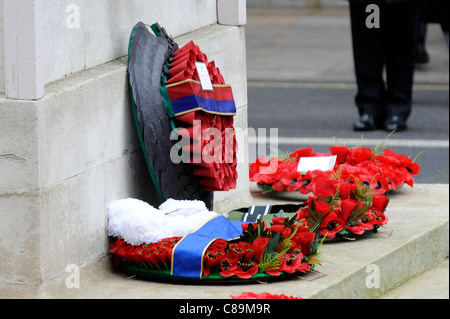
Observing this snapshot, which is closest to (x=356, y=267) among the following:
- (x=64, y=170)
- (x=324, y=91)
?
(x=64, y=170)

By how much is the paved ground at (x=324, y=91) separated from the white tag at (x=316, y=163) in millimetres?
858

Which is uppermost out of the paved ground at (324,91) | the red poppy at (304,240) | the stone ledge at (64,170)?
the stone ledge at (64,170)

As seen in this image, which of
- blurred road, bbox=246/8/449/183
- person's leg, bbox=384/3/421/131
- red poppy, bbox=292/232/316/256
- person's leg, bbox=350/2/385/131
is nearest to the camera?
red poppy, bbox=292/232/316/256

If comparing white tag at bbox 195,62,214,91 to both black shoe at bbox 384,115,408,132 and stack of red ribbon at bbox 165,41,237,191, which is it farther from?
black shoe at bbox 384,115,408,132

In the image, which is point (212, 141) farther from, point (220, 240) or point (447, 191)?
point (447, 191)

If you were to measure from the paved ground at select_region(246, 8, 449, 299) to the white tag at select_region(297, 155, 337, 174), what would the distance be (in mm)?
858

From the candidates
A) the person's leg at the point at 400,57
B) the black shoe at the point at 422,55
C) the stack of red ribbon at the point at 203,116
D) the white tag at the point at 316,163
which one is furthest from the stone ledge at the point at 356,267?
the black shoe at the point at 422,55

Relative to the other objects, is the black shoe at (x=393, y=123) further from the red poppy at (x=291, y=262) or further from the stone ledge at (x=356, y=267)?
the red poppy at (x=291, y=262)

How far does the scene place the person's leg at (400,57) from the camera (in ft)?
29.0

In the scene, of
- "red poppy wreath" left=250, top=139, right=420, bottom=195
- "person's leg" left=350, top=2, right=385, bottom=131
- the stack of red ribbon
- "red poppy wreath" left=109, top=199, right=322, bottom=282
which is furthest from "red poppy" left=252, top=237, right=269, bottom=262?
"person's leg" left=350, top=2, right=385, bottom=131

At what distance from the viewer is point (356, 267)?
15.1ft

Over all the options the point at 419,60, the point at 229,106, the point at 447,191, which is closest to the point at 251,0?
the point at 419,60

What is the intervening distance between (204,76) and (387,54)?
4.37 metres

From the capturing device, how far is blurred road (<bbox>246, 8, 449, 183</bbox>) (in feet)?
29.3
